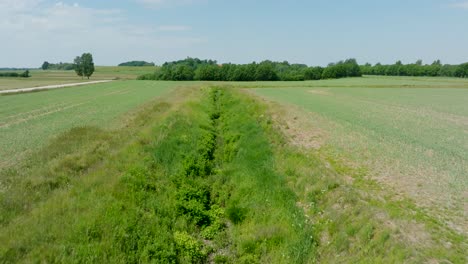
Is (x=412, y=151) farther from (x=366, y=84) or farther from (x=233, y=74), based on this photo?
(x=233, y=74)

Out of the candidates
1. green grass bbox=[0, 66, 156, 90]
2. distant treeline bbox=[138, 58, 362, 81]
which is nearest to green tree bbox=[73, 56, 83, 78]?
green grass bbox=[0, 66, 156, 90]

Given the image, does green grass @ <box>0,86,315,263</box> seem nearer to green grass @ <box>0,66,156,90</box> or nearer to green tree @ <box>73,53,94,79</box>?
green grass @ <box>0,66,156,90</box>

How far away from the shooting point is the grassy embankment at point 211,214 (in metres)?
6.79


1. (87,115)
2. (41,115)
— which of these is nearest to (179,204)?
(87,115)

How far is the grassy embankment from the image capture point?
22.3 ft

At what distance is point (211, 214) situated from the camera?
962 cm

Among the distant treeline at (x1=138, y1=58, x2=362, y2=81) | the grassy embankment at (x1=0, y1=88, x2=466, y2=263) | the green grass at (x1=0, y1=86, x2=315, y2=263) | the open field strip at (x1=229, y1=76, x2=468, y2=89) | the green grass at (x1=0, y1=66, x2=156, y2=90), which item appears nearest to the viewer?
the grassy embankment at (x1=0, y1=88, x2=466, y2=263)

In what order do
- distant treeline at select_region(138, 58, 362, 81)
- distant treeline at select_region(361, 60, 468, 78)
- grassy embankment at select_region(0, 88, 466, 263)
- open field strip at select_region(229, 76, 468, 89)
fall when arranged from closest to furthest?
1. grassy embankment at select_region(0, 88, 466, 263)
2. open field strip at select_region(229, 76, 468, 89)
3. distant treeline at select_region(138, 58, 362, 81)
4. distant treeline at select_region(361, 60, 468, 78)

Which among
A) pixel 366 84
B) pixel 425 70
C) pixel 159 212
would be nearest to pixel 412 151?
pixel 159 212

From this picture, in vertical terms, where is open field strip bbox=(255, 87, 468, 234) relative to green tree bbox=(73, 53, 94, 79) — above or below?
below

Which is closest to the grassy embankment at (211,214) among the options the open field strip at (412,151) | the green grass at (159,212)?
the green grass at (159,212)

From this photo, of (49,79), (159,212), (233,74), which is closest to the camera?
(159,212)

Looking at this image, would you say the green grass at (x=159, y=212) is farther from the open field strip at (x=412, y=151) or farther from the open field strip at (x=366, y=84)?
the open field strip at (x=366, y=84)

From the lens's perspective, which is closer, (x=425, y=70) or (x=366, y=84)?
(x=366, y=84)
